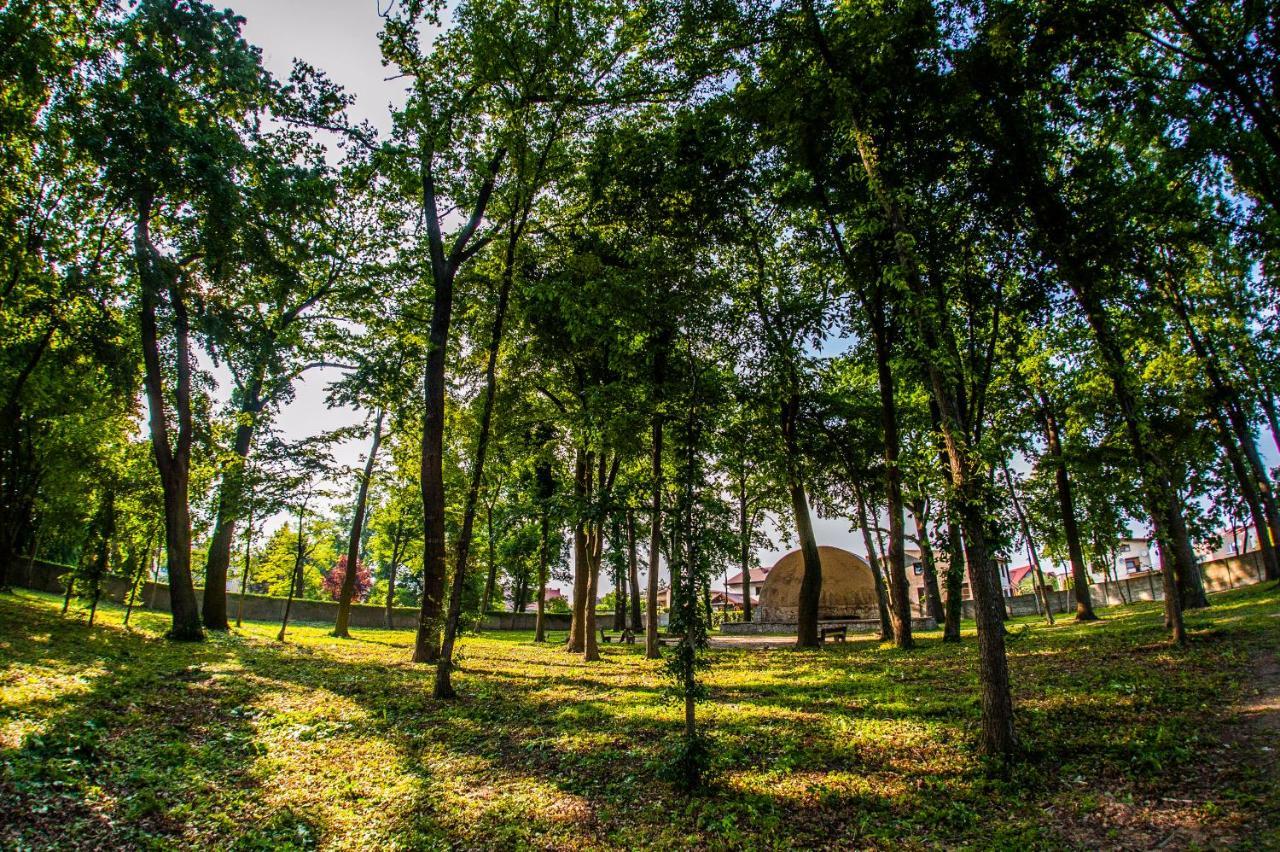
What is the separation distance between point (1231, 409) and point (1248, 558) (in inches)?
437

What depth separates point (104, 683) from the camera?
9273mm

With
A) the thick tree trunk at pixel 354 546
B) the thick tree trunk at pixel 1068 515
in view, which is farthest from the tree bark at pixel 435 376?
the thick tree trunk at pixel 1068 515

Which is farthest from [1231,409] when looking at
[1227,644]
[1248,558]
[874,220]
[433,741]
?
[433,741]

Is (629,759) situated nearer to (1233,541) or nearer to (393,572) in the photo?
(393,572)

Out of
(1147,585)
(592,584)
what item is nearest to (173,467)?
(592,584)

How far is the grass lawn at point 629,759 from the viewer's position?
520 cm

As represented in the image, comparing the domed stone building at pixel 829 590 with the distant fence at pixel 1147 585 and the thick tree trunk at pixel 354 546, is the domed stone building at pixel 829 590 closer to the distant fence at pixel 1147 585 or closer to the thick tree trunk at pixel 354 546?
the distant fence at pixel 1147 585

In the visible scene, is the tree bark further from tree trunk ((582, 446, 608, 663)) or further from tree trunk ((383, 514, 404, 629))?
tree trunk ((383, 514, 404, 629))

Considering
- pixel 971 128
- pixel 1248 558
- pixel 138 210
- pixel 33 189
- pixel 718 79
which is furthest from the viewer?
pixel 1248 558

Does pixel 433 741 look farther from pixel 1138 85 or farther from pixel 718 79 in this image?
pixel 1138 85

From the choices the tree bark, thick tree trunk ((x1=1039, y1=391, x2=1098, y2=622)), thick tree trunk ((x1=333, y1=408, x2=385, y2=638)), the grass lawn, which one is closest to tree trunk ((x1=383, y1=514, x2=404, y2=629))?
thick tree trunk ((x1=333, y1=408, x2=385, y2=638))

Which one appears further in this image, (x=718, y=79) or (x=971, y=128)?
(x=718, y=79)

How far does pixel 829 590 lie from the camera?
34.1 metres

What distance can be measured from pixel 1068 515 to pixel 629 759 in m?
18.9
